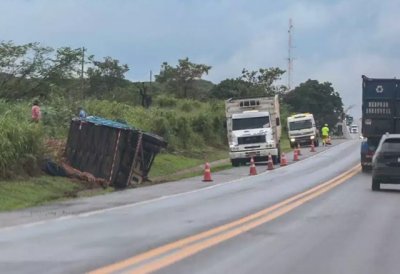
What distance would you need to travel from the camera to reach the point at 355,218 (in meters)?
15.1

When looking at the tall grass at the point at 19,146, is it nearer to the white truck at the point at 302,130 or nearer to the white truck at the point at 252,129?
the white truck at the point at 252,129

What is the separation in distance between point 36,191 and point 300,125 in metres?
44.6

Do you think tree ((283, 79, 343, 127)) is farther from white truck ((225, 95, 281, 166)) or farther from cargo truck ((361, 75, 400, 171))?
cargo truck ((361, 75, 400, 171))

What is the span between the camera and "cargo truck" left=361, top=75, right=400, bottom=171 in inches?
1227

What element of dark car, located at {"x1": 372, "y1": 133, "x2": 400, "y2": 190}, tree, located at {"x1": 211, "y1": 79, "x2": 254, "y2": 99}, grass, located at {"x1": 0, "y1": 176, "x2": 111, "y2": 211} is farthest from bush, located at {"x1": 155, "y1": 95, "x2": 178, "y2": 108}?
dark car, located at {"x1": 372, "y1": 133, "x2": 400, "y2": 190}

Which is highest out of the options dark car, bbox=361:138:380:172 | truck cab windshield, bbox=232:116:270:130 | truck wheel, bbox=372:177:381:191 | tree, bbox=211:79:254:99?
tree, bbox=211:79:254:99

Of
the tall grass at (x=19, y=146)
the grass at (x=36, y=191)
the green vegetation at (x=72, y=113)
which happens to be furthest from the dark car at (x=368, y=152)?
the tall grass at (x=19, y=146)

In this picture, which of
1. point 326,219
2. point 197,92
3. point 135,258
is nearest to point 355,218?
point 326,219

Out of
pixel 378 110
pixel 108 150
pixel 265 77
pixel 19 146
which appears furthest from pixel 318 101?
pixel 19 146

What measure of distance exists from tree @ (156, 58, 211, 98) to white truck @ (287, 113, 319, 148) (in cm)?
2402

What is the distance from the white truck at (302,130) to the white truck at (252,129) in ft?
75.0

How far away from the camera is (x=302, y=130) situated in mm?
63188

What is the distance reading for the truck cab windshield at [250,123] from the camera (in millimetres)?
39906

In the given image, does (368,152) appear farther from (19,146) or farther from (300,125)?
(300,125)
